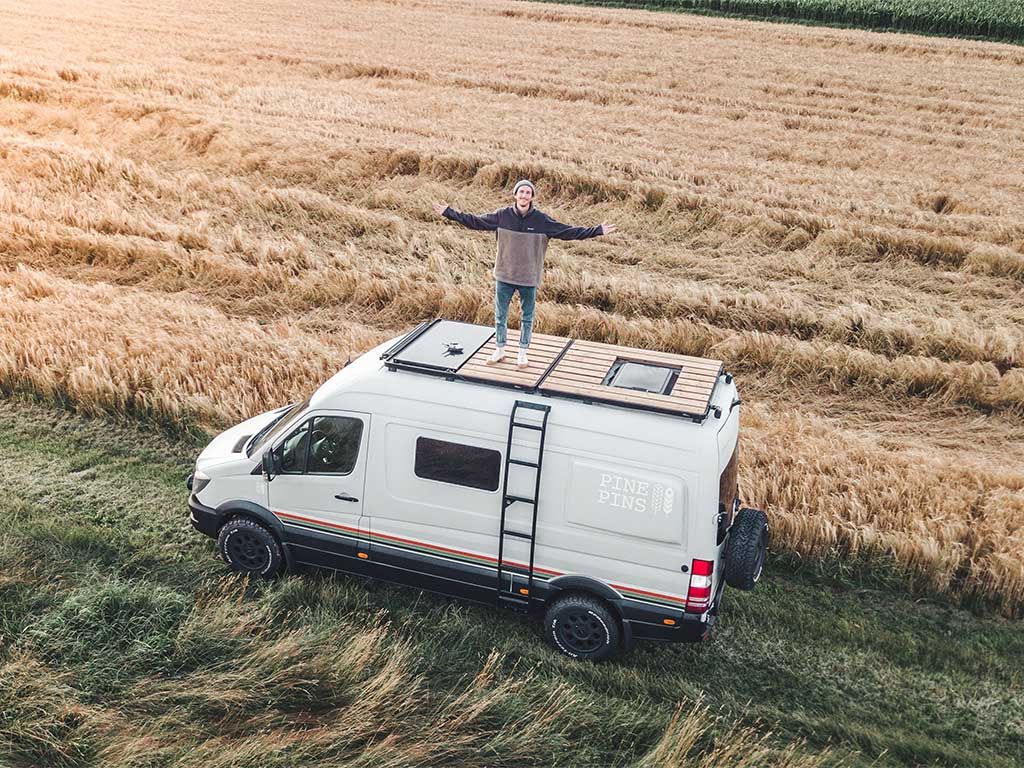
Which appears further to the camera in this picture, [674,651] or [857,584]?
[857,584]

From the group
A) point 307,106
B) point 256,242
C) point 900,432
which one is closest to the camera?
point 900,432

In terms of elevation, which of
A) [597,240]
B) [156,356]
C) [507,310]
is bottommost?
[156,356]

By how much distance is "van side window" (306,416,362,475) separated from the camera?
8.09 m

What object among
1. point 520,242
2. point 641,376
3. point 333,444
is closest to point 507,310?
point 520,242

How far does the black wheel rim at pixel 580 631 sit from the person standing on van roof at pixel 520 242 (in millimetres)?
2282

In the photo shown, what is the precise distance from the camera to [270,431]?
876 centimetres

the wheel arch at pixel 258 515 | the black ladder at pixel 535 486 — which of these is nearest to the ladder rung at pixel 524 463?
the black ladder at pixel 535 486

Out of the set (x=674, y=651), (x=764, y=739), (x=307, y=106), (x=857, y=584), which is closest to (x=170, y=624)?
(x=674, y=651)

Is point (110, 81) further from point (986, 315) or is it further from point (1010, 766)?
point (1010, 766)

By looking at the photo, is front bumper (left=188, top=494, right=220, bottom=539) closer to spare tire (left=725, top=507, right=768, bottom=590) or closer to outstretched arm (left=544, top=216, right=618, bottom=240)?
outstretched arm (left=544, top=216, right=618, bottom=240)

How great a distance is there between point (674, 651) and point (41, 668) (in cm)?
489

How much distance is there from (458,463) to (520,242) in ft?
7.16

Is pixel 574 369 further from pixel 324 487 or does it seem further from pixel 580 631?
pixel 324 487

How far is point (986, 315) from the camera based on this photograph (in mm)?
14281
